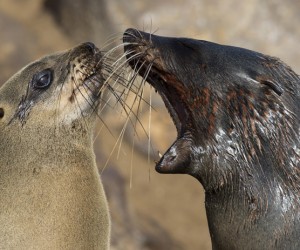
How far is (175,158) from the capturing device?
12.8 ft

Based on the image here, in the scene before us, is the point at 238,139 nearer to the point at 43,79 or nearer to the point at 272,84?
the point at 272,84

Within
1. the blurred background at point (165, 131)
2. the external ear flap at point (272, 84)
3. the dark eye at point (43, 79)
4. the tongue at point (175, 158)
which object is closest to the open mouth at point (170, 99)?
the tongue at point (175, 158)

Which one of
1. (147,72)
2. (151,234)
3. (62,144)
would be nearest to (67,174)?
(62,144)

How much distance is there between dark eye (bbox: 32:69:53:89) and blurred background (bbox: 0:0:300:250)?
15.8 feet

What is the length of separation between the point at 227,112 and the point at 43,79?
6.61 feet

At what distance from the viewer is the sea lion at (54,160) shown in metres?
5.35

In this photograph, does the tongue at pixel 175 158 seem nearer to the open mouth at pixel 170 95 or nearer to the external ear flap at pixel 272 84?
the open mouth at pixel 170 95

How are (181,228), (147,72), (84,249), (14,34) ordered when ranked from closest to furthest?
(147,72) < (84,249) < (181,228) < (14,34)

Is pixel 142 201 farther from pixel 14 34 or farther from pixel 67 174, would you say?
pixel 67 174

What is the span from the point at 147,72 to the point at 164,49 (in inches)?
5.8

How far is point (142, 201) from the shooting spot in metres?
11.2

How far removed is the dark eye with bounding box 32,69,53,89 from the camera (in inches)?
220

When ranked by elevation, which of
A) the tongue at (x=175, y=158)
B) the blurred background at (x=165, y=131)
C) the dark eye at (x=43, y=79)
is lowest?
the tongue at (x=175, y=158)

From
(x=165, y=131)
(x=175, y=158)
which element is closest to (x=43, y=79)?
(x=175, y=158)
